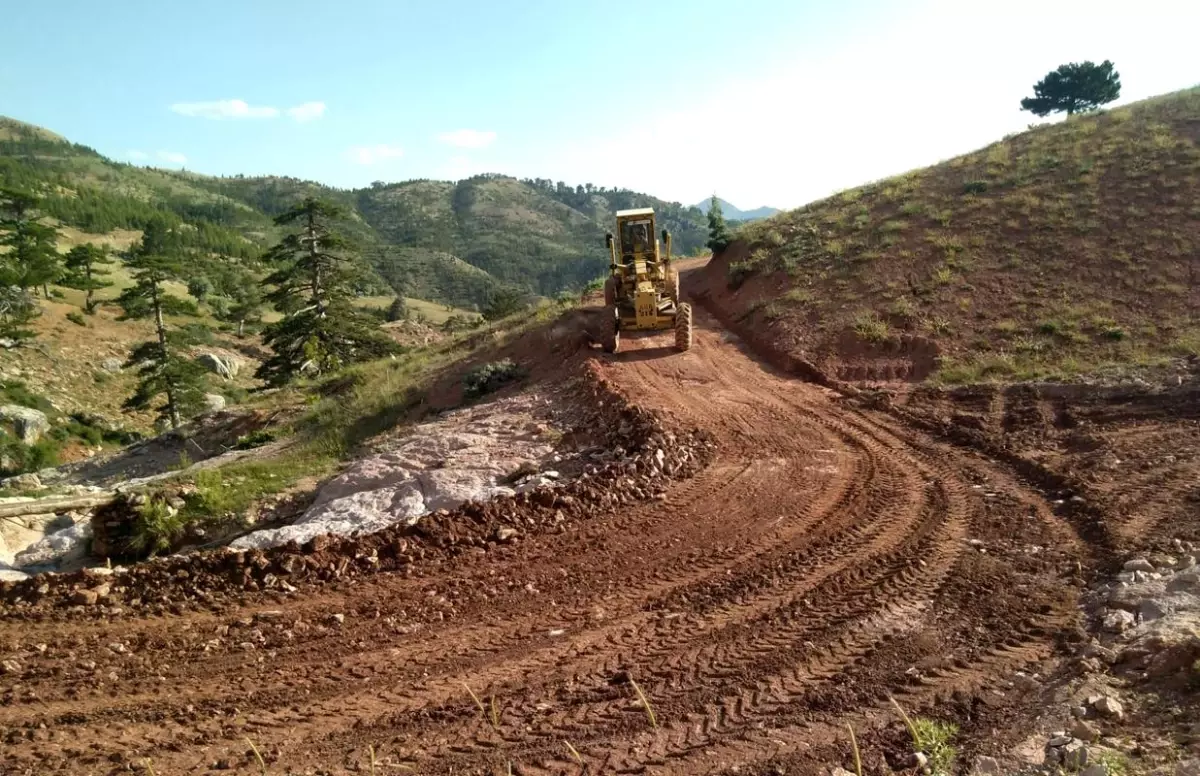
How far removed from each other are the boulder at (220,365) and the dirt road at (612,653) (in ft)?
156

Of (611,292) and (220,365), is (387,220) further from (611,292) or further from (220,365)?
(611,292)

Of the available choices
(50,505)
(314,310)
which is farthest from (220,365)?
(50,505)

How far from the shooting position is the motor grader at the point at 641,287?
16.4m

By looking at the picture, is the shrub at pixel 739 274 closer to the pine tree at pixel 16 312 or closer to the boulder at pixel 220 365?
the pine tree at pixel 16 312

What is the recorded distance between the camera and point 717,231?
83.0 ft

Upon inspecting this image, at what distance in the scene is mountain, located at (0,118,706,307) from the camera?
4291 inches

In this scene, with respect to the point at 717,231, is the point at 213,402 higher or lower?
lower

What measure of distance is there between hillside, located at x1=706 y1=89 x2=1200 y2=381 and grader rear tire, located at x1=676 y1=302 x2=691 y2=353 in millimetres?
2296

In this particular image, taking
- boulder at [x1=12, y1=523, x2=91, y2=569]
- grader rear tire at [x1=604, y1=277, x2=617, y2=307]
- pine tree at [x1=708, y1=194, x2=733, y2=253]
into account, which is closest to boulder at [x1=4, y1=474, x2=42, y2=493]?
boulder at [x1=12, y1=523, x2=91, y2=569]

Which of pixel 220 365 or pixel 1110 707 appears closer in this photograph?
pixel 1110 707

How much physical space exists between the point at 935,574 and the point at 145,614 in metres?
7.58

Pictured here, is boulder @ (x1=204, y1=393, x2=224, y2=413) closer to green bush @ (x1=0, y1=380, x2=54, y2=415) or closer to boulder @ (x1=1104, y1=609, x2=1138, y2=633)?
green bush @ (x1=0, y1=380, x2=54, y2=415)

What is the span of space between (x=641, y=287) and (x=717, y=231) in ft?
32.8

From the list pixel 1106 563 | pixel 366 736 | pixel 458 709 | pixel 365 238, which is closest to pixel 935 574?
pixel 1106 563
